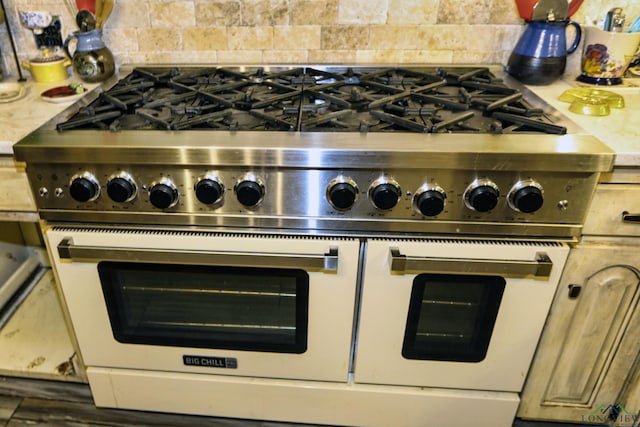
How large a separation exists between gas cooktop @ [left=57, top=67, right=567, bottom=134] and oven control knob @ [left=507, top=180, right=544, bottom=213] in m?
0.14

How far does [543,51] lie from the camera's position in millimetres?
1426

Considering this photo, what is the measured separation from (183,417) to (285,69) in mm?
1166

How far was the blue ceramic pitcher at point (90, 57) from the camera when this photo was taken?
1471mm

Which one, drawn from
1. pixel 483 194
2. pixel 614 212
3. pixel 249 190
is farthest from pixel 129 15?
pixel 614 212

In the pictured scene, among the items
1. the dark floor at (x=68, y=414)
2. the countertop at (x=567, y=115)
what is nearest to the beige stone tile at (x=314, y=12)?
the countertop at (x=567, y=115)

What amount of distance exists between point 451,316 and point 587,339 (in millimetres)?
389

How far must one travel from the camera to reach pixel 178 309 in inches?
52.1

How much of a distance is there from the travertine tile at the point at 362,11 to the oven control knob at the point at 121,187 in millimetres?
883

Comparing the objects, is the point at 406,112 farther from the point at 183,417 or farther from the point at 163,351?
the point at 183,417

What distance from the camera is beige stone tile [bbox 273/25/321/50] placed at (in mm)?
1606

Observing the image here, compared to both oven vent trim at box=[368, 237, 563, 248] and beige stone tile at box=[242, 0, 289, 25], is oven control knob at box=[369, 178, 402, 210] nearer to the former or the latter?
oven vent trim at box=[368, 237, 563, 248]

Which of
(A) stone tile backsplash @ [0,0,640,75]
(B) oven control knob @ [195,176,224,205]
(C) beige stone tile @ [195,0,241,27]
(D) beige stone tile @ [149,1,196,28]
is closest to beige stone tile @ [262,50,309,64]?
(A) stone tile backsplash @ [0,0,640,75]

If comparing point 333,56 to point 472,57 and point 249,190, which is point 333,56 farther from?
point 249,190

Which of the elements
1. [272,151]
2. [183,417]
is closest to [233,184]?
[272,151]
